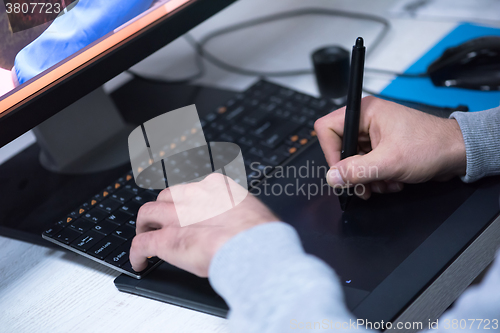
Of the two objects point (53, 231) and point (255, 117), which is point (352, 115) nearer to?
point (255, 117)

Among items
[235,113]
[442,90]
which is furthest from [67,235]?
[442,90]

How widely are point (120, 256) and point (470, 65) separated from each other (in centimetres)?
53

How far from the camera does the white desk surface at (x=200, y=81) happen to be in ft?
1.34

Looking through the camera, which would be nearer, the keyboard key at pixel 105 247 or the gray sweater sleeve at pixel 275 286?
the gray sweater sleeve at pixel 275 286

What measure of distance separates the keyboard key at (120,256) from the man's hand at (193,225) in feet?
0.05

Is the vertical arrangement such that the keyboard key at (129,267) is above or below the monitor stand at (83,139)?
below

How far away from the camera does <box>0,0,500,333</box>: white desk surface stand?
41 centimetres

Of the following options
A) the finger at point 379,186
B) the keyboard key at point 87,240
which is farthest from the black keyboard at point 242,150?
the finger at point 379,186

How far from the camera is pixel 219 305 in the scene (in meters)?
0.38

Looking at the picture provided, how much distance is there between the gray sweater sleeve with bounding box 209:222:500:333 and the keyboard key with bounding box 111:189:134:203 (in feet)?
0.54

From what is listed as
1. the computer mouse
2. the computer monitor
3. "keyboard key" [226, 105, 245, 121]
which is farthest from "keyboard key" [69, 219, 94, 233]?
the computer mouse

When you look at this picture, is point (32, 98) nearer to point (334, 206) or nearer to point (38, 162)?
point (38, 162)

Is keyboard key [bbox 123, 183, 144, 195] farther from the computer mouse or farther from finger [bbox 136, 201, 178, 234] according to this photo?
the computer mouse

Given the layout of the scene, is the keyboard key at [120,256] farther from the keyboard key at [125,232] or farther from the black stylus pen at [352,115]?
the black stylus pen at [352,115]
